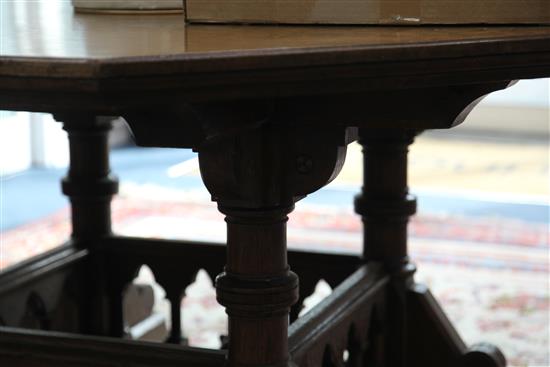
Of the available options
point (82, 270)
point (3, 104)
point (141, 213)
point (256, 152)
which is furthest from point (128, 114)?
point (141, 213)

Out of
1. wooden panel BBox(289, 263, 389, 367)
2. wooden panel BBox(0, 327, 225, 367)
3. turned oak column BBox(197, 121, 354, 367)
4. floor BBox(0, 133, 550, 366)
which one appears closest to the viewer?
turned oak column BBox(197, 121, 354, 367)

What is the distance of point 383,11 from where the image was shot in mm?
1161

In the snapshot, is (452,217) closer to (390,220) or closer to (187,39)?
(390,220)

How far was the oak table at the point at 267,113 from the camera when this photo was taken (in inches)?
31.2

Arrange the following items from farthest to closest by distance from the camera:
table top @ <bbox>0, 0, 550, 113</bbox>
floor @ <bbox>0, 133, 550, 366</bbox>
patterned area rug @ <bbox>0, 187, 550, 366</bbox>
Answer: floor @ <bbox>0, 133, 550, 366</bbox>, patterned area rug @ <bbox>0, 187, 550, 366</bbox>, table top @ <bbox>0, 0, 550, 113</bbox>

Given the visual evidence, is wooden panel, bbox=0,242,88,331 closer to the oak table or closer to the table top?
the oak table

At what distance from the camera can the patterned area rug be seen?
340cm

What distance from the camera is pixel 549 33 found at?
3.46 feet

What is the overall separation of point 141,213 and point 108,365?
401 cm

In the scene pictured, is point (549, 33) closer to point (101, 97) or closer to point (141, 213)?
point (101, 97)

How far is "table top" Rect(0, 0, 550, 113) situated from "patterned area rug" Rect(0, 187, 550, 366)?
2153 mm

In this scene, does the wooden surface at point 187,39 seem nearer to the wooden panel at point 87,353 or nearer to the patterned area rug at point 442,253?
the wooden panel at point 87,353

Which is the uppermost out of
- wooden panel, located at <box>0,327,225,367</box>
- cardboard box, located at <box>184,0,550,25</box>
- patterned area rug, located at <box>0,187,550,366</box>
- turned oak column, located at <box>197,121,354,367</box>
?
cardboard box, located at <box>184,0,550,25</box>

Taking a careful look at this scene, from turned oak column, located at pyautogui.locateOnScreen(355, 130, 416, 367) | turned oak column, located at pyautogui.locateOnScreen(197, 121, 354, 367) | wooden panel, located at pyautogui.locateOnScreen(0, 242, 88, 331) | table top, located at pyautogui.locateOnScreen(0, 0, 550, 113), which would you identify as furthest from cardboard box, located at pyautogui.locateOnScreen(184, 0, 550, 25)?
wooden panel, located at pyautogui.locateOnScreen(0, 242, 88, 331)
